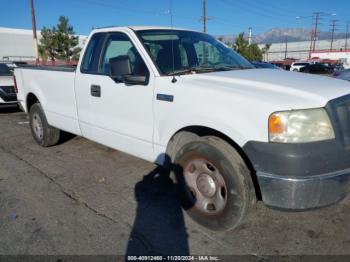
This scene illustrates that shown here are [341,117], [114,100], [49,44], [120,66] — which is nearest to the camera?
[341,117]

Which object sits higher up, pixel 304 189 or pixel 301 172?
pixel 301 172

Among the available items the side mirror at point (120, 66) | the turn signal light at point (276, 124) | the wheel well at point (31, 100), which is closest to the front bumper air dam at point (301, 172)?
the turn signal light at point (276, 124)

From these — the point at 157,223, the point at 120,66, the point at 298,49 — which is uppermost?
the point at 120,66

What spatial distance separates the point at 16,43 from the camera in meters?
50.7

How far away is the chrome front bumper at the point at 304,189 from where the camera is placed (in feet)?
8.25

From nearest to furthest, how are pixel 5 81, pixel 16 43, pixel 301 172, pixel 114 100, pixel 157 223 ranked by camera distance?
pixel 301 172
pixel 157 223
pixel 114 100
pixel 5 81
pixel 16 43

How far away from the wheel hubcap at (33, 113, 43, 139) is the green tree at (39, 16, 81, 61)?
33.9m

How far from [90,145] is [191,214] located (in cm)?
337

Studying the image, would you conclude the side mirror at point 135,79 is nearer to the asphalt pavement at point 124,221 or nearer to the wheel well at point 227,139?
the wheel well at point 227,139

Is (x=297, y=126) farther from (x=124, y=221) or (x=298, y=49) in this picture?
(x=298, y=49)

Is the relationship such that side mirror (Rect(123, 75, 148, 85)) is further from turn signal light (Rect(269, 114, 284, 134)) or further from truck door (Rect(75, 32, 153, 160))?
turn signal light (Rect(269, 114, 284, 134))

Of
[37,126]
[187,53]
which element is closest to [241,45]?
[37,126]

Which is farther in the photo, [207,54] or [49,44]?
[49,44]

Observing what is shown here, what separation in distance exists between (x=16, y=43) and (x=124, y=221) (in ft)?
180
